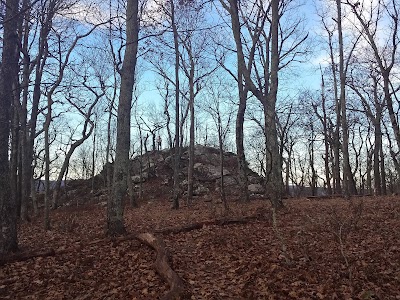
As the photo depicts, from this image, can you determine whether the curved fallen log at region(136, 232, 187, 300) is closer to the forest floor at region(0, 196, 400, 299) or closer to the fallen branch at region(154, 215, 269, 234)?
the forest floor at region(0, 196, 400, 299)

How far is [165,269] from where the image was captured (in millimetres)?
5539

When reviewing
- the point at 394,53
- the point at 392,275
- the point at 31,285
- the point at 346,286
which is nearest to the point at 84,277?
the point at 31,285

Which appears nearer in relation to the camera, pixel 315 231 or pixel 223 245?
pixel 223 245

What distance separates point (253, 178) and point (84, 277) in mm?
25061

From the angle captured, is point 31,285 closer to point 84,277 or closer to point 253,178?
point 84,277

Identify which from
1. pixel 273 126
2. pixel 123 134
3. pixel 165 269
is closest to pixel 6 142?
pixel 123 134

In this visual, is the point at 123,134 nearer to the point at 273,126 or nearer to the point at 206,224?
the point at 206,224

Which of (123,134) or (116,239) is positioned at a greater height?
(123,134)

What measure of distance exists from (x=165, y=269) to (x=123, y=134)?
154 inches

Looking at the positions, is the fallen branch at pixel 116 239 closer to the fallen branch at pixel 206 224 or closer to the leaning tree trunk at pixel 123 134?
the fallen branch at pixel 206 224

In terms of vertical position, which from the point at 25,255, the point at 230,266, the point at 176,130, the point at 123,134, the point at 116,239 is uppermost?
the point at 176,130

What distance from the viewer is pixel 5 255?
671 centimetres

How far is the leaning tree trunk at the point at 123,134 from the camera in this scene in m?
8.14

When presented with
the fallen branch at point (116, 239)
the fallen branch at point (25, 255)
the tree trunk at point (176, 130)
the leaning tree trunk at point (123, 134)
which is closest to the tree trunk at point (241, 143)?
the tree trunk at point (176, 130)
